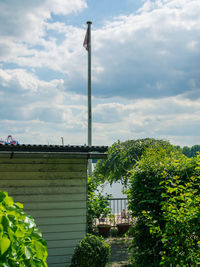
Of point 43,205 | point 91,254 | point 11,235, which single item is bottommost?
point 91,254

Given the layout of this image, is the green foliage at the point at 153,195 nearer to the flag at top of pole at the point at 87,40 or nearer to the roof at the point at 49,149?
the roof at the point at 49,149

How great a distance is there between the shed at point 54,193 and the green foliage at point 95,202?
2535 mm

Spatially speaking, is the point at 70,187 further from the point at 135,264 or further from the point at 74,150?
the point at 135,264

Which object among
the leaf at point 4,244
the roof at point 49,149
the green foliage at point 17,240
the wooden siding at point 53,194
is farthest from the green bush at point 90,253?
the leaf at point 4,244

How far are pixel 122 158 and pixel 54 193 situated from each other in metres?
7.89

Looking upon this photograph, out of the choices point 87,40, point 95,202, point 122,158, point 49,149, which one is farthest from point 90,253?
point 87,40

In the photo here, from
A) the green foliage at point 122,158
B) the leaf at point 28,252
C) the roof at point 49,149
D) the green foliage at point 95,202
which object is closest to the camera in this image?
the leaf at point 28,252

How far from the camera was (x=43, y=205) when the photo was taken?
6832mm

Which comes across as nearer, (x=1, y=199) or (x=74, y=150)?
(x=1, y=199)

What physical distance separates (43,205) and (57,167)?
0.93m

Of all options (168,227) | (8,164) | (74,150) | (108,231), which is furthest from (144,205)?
(108,231)

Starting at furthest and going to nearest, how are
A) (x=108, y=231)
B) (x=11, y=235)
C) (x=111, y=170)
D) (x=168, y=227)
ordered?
(x=111, y=170), (x=108, y=231), (x=168, y=227), (x=11, y=235)

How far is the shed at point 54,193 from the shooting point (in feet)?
22.0

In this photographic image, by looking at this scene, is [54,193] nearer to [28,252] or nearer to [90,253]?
[90,253]
